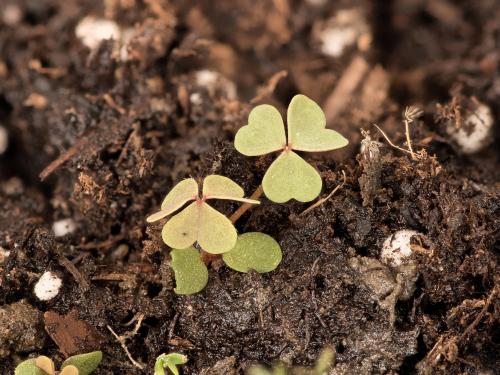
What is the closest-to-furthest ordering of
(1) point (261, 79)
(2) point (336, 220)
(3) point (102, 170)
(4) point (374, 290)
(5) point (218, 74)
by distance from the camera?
(4) point (374, 290), (2) point (336, 220), (3) point (102, 170), (5) point (218, 74), (1) point (261, 79)

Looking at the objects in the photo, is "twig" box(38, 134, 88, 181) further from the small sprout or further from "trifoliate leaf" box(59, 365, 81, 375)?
the small sprout

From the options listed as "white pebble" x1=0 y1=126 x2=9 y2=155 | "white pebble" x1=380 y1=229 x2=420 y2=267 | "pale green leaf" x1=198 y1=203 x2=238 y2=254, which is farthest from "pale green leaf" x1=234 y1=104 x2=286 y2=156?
"white pebble" x1=0 y1=126 x2=9 y2=155

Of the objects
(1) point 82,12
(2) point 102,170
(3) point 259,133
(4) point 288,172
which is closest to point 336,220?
(4) point 288,172

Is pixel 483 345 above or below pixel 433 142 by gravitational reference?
below

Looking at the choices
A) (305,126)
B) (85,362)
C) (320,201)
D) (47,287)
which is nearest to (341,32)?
(305,126)

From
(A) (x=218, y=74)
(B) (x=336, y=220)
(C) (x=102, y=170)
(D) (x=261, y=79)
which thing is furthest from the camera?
(D) (x=261, y=79)

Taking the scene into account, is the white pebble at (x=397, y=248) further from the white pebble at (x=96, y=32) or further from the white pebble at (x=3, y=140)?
the white pebble at (x=3, y=140)

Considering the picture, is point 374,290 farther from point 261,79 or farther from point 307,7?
point 307,7

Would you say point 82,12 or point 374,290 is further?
point 82,12
